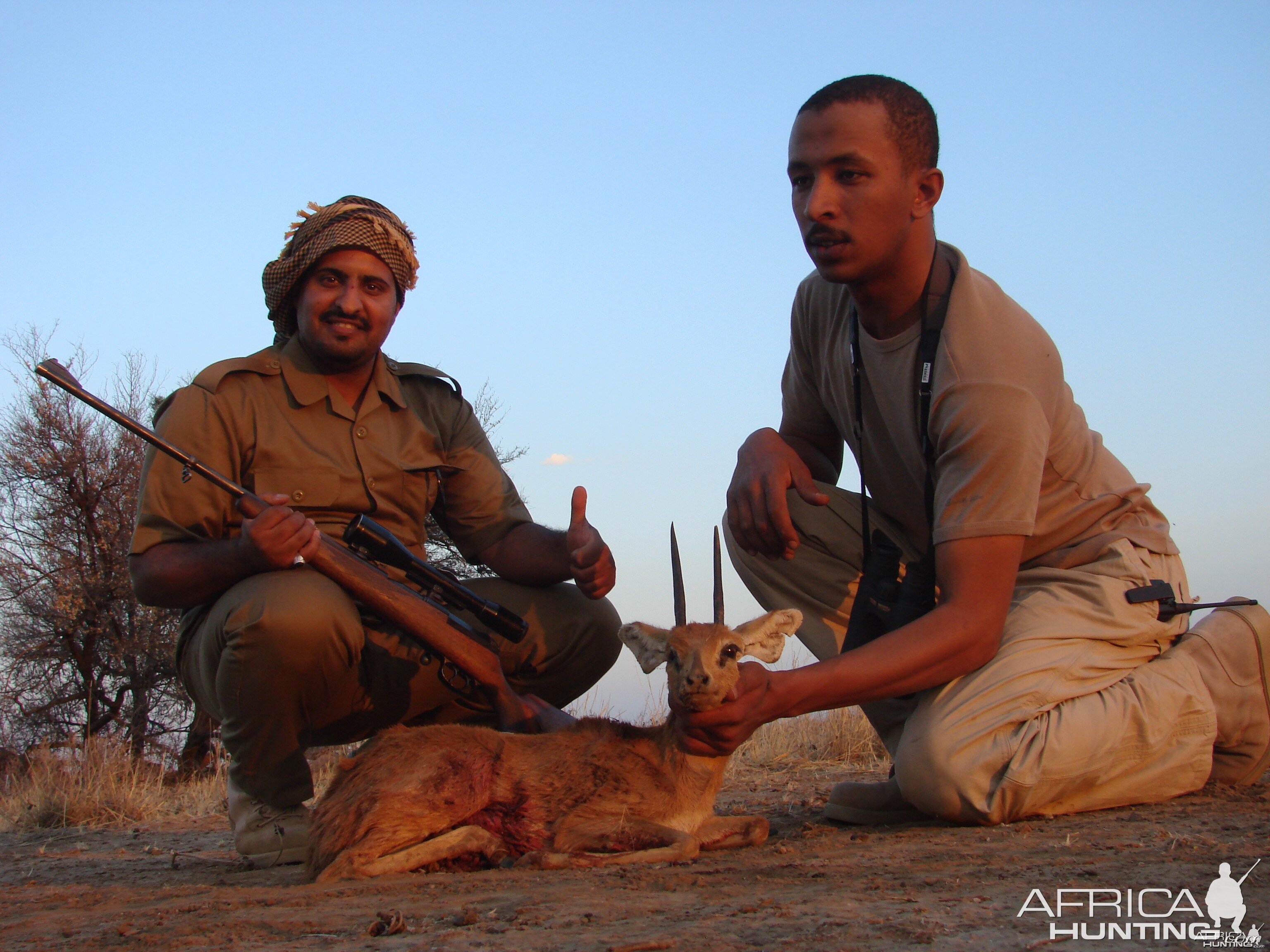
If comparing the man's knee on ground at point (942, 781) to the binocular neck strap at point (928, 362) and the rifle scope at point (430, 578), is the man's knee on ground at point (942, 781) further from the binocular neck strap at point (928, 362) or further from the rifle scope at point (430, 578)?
the rifle scope at point (430, 578)

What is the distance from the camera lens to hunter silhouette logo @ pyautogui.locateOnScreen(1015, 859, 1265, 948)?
253 cm

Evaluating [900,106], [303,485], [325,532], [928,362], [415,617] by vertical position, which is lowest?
[415,617]

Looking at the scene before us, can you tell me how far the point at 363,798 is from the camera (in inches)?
165

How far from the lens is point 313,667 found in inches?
195

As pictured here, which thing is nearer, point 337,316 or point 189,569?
point 189,569

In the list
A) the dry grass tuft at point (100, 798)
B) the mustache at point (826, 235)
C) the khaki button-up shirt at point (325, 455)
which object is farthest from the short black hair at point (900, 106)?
the dry grass tuft at point (100, 798)

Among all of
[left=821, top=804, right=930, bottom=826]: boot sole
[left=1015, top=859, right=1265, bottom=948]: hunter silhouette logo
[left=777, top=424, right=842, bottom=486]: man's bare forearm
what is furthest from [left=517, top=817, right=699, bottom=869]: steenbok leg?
[left=777, top=424, right=842, bottom=486]: man's bare forearm

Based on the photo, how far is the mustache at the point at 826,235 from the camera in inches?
182

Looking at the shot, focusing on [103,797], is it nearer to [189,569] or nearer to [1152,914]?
[189,569]

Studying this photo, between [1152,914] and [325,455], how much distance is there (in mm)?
4271

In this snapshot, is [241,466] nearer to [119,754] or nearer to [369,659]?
[369,659]

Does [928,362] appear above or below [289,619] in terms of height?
above

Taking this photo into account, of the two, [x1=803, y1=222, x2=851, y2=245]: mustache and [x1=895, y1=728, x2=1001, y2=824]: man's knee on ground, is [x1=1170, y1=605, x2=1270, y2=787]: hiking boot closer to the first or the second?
[x1=895, y1=728, x2=1001, y2=824]: man's knee on ground

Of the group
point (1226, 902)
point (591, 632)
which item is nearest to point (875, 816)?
point (591, 632)
